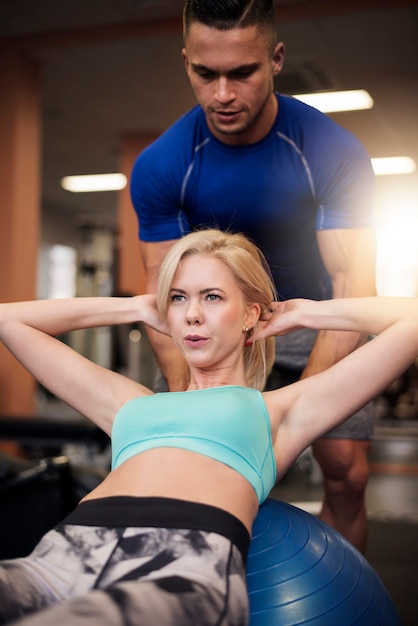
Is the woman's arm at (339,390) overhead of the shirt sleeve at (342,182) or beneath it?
beneath

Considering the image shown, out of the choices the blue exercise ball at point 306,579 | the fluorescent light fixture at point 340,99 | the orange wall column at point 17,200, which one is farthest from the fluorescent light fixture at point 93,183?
the blue exercise ball at point 306,579

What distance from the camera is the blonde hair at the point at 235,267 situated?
1.50 m

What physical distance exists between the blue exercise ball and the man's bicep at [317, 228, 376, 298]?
0.60 meters

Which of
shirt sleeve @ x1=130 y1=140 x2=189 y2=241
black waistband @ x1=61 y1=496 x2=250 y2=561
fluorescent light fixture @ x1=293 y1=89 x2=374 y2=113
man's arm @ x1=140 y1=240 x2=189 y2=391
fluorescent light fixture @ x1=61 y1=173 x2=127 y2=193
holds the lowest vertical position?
black waistband @ x1=61 y1=496 x2=250 y2=561

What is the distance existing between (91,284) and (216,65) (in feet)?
23.0

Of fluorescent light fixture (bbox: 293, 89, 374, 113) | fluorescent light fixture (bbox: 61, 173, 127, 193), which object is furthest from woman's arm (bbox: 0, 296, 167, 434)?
fluorescent light fixture (bbox: 61, 173, 127, 193)

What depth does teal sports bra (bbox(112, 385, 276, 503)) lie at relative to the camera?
4.28ft

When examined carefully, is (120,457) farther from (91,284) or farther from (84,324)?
(91,284)

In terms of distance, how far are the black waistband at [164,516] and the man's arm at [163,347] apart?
0.51 meters

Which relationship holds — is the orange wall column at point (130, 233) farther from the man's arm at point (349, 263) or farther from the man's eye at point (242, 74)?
the man's eye at point (242, 74)

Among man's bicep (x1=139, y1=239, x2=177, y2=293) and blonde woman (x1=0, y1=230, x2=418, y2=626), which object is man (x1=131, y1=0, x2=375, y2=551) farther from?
blonde woman (x1=0, y1=230, x2=418, y2=626)

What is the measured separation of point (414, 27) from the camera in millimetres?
4723

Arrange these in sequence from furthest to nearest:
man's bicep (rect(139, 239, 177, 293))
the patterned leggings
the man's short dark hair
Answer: man's bicep (rect(139, 239, 177, 293)), the man's short dark hair, the patterned leggings

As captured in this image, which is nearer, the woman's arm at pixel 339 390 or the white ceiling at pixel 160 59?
the woman's arm at pixel 339 390
